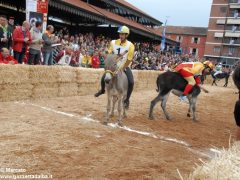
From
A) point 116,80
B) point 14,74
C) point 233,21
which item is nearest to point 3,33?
point 14,74

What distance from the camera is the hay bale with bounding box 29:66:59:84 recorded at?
1248 cm

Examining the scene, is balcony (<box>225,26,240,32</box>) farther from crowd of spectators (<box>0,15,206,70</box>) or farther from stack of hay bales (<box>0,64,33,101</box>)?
stack of hay bales (<box>0,64,33,101</box>)

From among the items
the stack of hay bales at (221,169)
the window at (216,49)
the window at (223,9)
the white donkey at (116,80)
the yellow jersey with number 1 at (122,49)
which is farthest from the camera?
the window at (216,49)

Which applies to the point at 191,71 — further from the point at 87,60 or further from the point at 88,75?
the point at 87,60

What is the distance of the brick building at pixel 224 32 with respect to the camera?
85.4m

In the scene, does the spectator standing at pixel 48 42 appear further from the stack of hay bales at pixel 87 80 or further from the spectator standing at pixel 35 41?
the stack of hay bales at pixel 87 80

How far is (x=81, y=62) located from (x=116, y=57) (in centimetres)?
1096

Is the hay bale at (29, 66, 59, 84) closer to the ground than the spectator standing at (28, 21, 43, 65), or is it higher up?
closer to the ground

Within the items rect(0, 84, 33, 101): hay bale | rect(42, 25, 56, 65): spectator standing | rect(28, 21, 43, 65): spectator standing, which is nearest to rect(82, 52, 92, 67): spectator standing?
rect(42, 25, 56, 65): spectator standing

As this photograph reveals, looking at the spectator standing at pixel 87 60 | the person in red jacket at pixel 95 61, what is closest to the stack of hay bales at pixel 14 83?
the spectator standing at pixel 87 60

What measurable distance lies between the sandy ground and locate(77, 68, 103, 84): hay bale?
10.1ft

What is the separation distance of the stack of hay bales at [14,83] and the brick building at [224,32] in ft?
254

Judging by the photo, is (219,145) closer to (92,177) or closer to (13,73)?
(92,177)

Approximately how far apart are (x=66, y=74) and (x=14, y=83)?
2.76 meters
